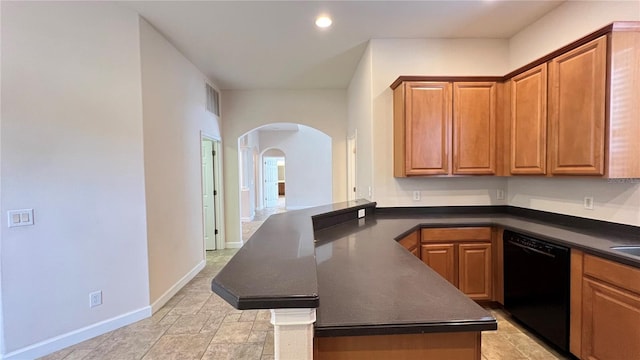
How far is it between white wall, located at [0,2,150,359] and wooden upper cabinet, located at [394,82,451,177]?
2.57 meters

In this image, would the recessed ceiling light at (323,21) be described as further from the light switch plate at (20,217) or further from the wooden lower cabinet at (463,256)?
the light switch plate at (20,217)

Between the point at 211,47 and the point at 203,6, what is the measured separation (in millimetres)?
988

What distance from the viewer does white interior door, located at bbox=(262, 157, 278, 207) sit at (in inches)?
503

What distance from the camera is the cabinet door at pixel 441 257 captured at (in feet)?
9.74

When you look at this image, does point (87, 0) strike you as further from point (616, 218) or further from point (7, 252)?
point (616, 218)

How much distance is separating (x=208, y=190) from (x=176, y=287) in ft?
6.76

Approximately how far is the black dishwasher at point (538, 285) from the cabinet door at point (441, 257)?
0.45 metres

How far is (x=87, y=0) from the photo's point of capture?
2.64 meters

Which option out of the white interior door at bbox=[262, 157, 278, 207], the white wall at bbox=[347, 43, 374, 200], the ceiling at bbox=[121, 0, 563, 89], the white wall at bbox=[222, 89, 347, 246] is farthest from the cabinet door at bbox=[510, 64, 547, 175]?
the white interior door at bbox=[262, 157, 278, 207]

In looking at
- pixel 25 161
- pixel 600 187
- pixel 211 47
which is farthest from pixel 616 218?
pixel 25 161

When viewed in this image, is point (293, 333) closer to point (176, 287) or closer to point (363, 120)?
point (176, 287)

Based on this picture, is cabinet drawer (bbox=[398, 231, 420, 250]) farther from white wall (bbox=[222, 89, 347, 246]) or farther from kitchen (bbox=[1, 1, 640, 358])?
white wall (bbox=[222, 89, 347, 246])

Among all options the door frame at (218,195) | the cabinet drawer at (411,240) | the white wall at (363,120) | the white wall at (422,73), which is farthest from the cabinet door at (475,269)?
the door frame at (218,195)

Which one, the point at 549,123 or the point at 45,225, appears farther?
the point at 549,123
